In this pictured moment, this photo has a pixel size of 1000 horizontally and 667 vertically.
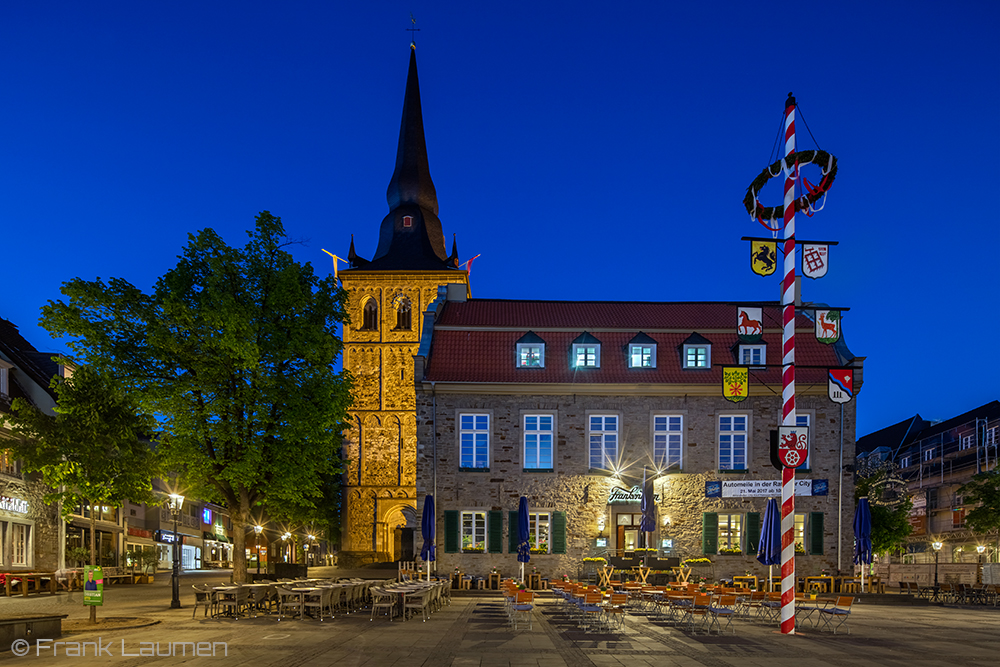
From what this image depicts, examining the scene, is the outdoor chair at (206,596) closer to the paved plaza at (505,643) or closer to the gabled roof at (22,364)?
the paved plaza at (505,643)

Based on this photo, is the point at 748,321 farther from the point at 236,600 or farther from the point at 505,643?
the point at 236,600

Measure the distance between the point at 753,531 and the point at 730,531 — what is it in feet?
2.68

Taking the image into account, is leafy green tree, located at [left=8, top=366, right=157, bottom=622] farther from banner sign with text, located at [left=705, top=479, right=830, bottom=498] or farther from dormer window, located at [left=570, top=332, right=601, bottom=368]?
banner sign with text, located at [left=705, top=479, right=830, bottom=498]

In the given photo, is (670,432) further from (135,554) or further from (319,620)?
(135,554)

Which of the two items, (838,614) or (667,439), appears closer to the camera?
(838,614)

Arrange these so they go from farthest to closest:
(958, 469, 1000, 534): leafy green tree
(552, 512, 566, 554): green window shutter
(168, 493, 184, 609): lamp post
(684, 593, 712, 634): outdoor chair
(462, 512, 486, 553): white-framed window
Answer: (958, 469, 1000, 534): leafy green tree, (462, 512, 486, 553): white-framed window, (552, 512, 566, 554): green window shutter, (168, 493, 184, 609): lamp post, (684, 593, 712, 634): outdoor chair

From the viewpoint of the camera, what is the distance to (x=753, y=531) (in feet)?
103

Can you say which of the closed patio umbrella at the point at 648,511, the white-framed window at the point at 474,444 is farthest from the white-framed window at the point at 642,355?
the closed patio umbrella at the point at 648,511

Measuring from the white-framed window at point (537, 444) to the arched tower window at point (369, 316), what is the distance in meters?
26.7

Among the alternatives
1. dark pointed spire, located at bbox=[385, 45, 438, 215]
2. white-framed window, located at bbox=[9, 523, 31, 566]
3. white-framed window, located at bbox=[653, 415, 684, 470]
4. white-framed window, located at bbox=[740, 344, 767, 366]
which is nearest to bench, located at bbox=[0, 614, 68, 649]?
white-framed window, located at bbox=[9, 523, 31, 566]

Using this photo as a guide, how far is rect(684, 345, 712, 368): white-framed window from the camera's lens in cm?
3309

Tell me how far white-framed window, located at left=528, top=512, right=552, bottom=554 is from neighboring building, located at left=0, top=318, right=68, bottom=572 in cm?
1860

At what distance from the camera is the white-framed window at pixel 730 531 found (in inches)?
1241

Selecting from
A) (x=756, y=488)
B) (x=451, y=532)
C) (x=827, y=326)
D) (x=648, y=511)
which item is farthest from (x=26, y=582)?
(x=827, y=326)
